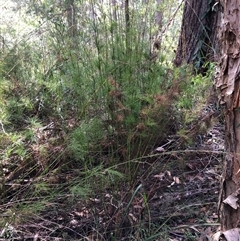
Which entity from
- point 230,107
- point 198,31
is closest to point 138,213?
point 230,107

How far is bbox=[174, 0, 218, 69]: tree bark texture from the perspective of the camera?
3222 mm

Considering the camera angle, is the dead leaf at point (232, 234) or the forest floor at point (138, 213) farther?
the forest floor at point (138, 213)

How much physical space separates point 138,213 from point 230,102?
2.44 feet

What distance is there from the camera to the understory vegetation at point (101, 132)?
1692 mm

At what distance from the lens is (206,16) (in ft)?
10.8

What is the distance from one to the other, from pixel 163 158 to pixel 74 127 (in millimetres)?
492

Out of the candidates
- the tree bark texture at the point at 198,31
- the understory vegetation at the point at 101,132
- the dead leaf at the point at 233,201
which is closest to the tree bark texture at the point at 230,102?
the dead leaf at the point at 233,201

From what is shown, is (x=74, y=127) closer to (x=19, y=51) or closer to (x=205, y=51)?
(x=19, y=51)

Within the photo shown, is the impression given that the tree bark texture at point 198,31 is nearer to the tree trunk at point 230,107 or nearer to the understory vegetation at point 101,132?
the understory vegetation at point 101,132

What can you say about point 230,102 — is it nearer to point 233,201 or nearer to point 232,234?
point 233,201

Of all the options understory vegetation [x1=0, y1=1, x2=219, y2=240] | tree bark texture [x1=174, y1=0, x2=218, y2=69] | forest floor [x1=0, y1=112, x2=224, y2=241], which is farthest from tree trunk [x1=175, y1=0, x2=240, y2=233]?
tree bark texture [x1=174, y1=0, x2=218, y2=69]

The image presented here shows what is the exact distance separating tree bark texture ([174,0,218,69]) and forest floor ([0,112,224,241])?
145 cm

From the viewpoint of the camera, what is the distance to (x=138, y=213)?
178cm

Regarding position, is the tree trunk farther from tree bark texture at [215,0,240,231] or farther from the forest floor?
the forest floor
